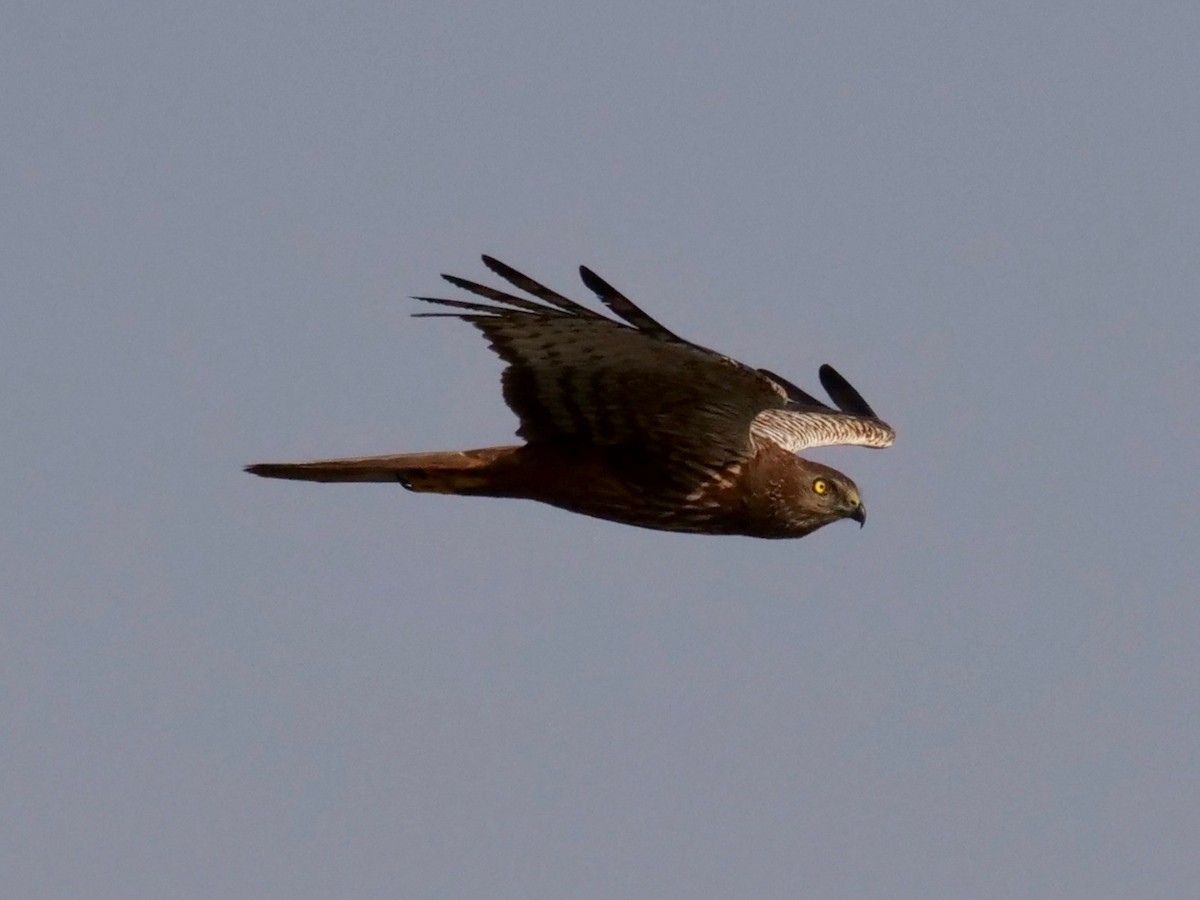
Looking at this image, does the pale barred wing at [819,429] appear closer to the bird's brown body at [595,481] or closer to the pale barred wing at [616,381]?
the bird's brown body at [595,481]

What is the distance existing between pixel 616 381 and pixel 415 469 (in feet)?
4.09

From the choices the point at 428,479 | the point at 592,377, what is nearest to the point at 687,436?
the point at 592,377

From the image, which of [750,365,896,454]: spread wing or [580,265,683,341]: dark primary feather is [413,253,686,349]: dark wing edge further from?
[750,365,896,454]: spread wing

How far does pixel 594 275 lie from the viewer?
7.94 metres

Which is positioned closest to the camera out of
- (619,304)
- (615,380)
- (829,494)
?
(619,304)

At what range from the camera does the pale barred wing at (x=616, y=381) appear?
8.20 meters

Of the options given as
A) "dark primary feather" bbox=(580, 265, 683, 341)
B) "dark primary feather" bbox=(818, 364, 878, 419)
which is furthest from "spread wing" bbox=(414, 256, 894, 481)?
"dark primary feather" bbox=(818, 364, 878, 419)

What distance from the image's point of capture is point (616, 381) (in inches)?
355

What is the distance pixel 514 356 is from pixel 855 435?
4.14 metres

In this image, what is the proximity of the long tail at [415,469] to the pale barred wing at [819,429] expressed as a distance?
2.21 metres

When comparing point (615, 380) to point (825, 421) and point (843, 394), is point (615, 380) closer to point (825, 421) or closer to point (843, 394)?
point (825, 421)

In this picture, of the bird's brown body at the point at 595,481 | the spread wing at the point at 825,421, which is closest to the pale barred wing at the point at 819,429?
the spread wing at the point at 825,421

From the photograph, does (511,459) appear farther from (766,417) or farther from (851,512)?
(766,417)

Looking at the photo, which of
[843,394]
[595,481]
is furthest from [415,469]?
[843,394]
